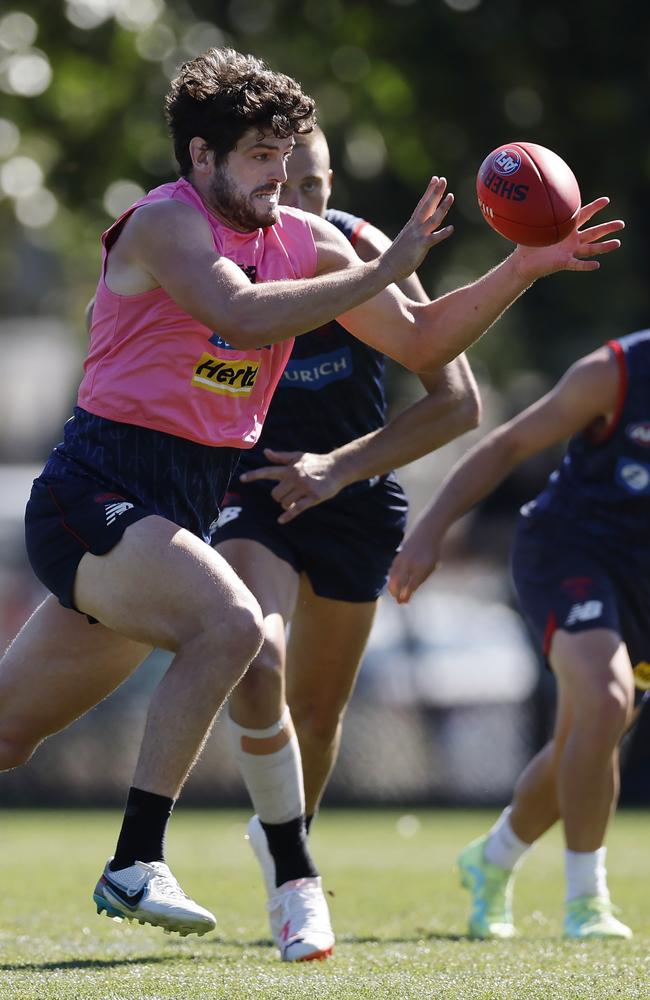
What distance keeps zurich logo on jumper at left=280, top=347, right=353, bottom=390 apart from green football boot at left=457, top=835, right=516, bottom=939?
1.85 meters

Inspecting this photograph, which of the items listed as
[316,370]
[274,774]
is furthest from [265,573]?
[316,370]

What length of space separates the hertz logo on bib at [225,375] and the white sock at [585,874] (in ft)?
7.57

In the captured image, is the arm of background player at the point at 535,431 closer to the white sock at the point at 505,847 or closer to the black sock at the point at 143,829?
the white sock at the point at 505,847

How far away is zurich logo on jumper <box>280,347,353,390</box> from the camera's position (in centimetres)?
570

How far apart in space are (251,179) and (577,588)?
90.6 inches

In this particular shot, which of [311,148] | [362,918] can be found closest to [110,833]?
[362,918]

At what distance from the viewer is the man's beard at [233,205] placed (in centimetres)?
431

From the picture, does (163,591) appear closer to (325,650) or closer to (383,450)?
(383,450)

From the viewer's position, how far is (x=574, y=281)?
1600 centimetres

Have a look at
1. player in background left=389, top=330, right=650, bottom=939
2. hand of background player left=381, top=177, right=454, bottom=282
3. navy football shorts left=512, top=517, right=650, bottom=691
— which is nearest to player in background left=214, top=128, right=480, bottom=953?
player in background left=389, top=330, right=650, bottom=939

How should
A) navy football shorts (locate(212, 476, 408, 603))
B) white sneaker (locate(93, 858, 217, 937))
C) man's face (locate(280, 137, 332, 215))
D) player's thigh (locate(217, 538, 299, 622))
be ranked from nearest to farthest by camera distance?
Answer: 1. white sneaker (locate(93, 858, 217, 937))
2. player's thigh (locate(217, 538, 299, 622))
3. navy football shorts (locate(212, 476, 408, 603))
4. man's face (locate(280, 137, 332, 215))

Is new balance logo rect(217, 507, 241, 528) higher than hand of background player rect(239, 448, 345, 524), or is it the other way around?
hand of background player rect(239, 448, 345, 524)

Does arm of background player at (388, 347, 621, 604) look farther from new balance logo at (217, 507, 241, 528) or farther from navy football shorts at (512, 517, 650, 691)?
new balance logo at (217, 507, 241, 528)

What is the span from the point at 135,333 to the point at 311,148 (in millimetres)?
1617
